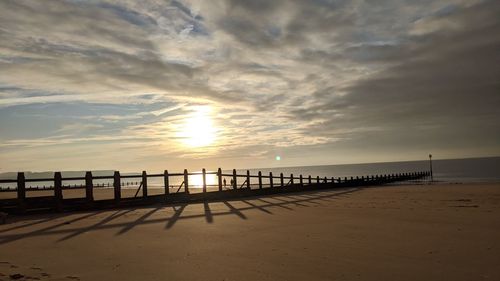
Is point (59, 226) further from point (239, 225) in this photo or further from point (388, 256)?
point (388, 256)

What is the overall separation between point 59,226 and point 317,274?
8964mm

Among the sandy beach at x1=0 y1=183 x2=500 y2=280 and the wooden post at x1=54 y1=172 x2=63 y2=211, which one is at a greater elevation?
the wooden post at x1=54 y1=172 x2=63 y2=211

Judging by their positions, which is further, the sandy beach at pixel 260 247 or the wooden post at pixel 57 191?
the wooden post at pixel 57 191

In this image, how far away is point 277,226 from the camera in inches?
461

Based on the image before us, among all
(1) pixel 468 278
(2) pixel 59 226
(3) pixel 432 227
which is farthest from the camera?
(2) pixel 59 226

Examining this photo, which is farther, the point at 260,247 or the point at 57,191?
the point at 57,191

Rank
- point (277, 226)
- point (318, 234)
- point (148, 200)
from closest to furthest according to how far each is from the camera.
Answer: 1. point (318, 234)
2. point (277, 226)
3. point (148, 200)

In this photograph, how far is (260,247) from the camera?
8781 millimetres

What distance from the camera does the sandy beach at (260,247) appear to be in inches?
266

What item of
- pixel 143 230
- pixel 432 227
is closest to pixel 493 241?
pixel 432 227

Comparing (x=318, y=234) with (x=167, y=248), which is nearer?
(x=167, y=248)

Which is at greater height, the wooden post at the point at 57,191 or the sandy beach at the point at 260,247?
the wooden post at the point at 57,191

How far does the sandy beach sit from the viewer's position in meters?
6.76

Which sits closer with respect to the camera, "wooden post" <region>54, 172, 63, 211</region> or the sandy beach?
the sandy beach
